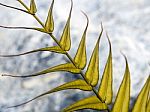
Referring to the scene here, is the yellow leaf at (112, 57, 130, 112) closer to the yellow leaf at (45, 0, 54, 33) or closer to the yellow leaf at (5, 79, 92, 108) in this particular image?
the yellow leaf at (5, 79, 92, 108)

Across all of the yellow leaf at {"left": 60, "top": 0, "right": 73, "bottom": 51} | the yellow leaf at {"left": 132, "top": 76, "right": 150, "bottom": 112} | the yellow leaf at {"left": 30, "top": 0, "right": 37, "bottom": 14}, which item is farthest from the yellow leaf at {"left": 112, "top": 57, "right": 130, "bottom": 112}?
the yellow leaf at {"left": 30, "top": 0, "right": 37, "bottom": 14}

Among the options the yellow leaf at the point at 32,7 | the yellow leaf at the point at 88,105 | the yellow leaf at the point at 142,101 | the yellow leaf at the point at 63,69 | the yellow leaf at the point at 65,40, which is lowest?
the yellow leaf at the point at 88,105

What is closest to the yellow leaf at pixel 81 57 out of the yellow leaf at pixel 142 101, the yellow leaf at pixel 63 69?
the yellow leaf at pixel 63 69

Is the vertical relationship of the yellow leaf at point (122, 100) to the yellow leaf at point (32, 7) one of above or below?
below

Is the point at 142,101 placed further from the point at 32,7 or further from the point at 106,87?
the point at 32,7

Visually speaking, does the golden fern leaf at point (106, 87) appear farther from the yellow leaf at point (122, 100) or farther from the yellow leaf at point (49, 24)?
the yellow leaf at point (49, 24)

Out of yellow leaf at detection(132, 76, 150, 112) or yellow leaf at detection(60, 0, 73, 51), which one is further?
yellow leaf at detection(60, 0, 73, 51)
